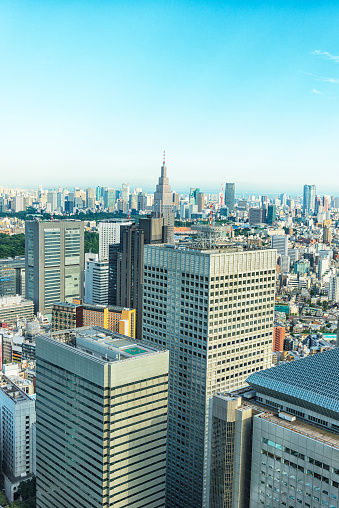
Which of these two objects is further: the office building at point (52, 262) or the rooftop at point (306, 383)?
the office building at point (52, 262)

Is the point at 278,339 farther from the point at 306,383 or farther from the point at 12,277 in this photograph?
the point at 306,383

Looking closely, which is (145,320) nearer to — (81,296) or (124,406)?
(124,406)

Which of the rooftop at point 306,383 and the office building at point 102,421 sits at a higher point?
the rooftop at point 306,383

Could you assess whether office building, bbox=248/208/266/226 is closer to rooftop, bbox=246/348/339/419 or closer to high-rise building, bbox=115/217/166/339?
high-rise building, bbox=115/217/166/339

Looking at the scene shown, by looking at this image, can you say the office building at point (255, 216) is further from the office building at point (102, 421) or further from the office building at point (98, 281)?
the office building at point (102, 421)

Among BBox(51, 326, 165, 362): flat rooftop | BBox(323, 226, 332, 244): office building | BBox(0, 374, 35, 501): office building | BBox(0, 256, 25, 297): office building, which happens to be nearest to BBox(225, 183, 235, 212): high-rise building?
BBox(323, 226, 332, 244): office building

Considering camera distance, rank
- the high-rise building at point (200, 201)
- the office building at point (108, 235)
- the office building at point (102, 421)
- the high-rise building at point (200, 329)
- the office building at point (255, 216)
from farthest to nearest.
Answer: the high-rise building at point (200, 201) < the office building at point (255, 216) < the office building at point (108, 235) < the high-rise building at point (200, 329) < the office building at point (102, 421)

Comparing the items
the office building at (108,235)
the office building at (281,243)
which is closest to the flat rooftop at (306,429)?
the office building at (108,235)

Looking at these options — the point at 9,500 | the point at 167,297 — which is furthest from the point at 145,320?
the point at 9,500
